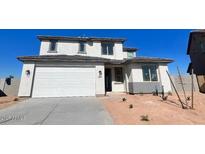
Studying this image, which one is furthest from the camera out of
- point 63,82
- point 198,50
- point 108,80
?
point 198,50

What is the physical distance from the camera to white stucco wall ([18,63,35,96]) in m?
11.0

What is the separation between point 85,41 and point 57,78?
6246 mm

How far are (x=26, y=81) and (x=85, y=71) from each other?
17.2 ft

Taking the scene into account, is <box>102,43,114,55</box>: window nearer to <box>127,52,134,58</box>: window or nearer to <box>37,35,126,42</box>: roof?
<box>37,35,126,42</box>: roof

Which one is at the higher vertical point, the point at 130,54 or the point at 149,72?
the point at 130,54

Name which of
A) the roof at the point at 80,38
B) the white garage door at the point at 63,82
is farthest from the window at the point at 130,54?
the white garage door at the point at 63,82

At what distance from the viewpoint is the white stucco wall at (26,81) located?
11.0 m

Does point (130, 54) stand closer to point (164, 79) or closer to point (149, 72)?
point (149, 72)

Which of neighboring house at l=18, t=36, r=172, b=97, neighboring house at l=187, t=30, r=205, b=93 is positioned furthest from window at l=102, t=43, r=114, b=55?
neighboring house at l=187, t=30, r=205, b=93

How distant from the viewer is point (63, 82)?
1174 centimetres

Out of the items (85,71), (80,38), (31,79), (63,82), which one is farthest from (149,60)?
(31,79)
